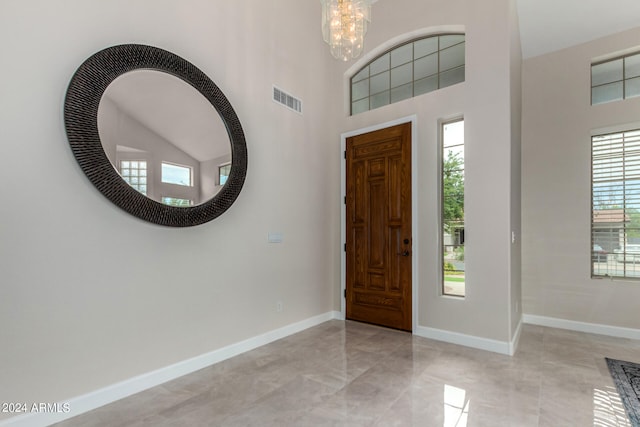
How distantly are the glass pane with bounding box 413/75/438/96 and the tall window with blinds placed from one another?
7.20 ft

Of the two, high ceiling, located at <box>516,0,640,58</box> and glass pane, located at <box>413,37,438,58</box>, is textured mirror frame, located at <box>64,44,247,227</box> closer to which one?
glass pane, located at <box>413,37,438,58</box>

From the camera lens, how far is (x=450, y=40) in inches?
146

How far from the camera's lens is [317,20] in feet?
14.2

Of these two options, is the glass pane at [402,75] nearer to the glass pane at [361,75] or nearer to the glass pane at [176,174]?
the glass pane at [361,75]

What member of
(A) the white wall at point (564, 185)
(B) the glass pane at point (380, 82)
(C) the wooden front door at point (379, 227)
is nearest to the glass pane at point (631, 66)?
(A) the white wall at point (564, 185)

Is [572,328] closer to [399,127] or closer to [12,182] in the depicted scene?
[399,127]

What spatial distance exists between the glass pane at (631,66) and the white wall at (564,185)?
154 millimetres

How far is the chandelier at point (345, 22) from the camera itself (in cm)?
229

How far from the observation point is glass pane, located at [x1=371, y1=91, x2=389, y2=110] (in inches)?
166

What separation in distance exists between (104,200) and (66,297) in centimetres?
68

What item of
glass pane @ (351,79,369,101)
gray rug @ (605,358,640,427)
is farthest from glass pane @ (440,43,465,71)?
gray rug @ (605,358,640,427)

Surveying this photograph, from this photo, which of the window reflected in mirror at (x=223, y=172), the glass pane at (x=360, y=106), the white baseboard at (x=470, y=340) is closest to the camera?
the window reflected in mirror at (x=223, y=172)

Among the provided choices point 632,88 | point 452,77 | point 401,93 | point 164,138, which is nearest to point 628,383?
point 452,77

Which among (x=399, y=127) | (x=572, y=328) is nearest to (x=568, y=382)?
(x=572, y=328)
